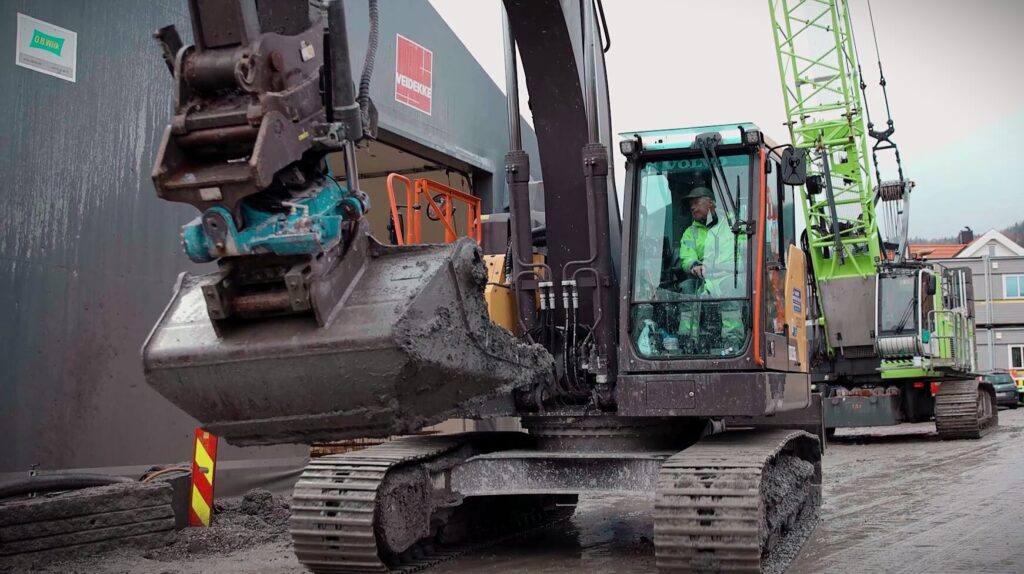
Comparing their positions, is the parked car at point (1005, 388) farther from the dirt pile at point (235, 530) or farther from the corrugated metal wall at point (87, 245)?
the corrugated metal wall at point (87, 245)

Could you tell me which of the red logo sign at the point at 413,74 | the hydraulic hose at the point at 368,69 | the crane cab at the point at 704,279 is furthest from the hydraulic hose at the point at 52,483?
the red logo sign at the point at 413,74

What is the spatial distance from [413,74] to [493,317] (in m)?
7.27

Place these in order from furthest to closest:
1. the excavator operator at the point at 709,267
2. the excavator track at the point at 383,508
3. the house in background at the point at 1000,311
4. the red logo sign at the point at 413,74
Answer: the house in background at the point at 1000,311 → the red logo sign at the point at 413,74 → the excavator operator at the point at 709,267 → the excavator track at the point at 383,508

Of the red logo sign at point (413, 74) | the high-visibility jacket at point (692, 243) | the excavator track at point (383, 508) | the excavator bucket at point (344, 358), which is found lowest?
the excavator track at point (383, 508)

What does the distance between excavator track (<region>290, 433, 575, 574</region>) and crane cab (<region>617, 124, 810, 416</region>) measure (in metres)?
1.36

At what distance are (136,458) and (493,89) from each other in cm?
880

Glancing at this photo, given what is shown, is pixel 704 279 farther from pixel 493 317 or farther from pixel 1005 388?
pixel 1005 388

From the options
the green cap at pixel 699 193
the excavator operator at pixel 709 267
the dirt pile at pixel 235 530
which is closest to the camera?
the excavator operator at pixel 709 267

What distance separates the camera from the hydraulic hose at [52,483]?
7.03 meters

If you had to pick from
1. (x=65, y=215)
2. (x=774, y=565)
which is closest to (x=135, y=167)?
(x=65, y=215)

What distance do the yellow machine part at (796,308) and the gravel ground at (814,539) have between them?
1.31 metres

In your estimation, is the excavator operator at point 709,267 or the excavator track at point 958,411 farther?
the excavator track at point 958,411

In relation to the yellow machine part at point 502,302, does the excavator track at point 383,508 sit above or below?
below

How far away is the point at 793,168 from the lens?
20.3 feet
